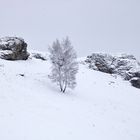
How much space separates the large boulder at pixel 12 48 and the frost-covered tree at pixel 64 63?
37.8 ft

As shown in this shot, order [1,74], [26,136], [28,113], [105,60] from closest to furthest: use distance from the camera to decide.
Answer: [26,136] → [28,113] → [1,74] → [105,60]

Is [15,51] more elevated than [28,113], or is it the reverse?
[15,51]

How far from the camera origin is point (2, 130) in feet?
42.0

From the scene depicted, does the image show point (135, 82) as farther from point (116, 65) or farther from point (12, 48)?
point (12, 48)

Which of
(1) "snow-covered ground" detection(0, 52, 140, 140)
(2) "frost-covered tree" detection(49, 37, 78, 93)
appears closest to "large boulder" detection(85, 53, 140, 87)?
(2) "frost-covered tree" detection(49, 37, 78, 93)

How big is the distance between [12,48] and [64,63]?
47.1 feet

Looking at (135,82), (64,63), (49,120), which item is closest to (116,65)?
(135,82)

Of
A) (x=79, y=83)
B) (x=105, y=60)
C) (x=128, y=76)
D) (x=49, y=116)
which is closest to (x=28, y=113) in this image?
(x=49, y=116)

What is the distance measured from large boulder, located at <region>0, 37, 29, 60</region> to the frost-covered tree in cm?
1152

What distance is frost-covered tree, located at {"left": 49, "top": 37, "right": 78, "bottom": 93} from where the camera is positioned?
1184 inches

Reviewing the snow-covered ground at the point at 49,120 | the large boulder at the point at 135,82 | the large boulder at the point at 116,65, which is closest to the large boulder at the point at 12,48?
the snow-covered ground at the point at 49,120

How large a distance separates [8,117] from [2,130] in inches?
84.0

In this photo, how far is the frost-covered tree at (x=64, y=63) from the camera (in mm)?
30062

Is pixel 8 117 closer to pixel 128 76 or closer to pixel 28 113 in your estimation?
pixel 28 113
